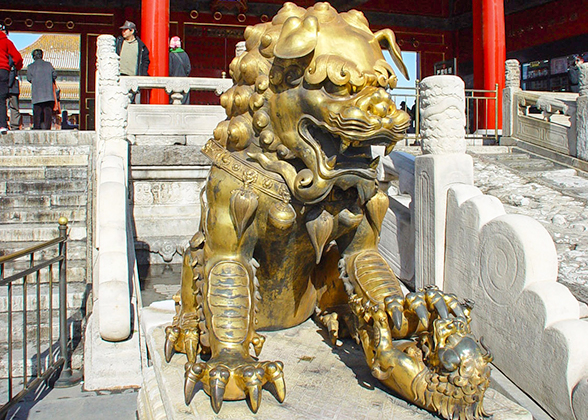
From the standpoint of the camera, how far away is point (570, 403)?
204 centimetres

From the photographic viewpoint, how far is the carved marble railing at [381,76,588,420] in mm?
2127

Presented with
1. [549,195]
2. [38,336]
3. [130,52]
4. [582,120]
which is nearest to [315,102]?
[38,336]

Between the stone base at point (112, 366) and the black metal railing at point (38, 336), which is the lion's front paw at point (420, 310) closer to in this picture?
the black metal railing at point (38, 336)

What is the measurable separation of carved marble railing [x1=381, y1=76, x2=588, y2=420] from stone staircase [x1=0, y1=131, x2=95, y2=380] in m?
2.52

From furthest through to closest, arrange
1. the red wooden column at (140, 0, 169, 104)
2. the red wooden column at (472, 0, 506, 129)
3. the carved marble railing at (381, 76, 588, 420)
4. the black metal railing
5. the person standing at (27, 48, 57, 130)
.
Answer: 1. the red wooden column at (472, 0, 506, 129)
2. the red wooden column at (140, 0, 169, 104)
3. the person standing at (27, 48, 57, 130)
4. the black metal railing
5. the carved marble railing at (381, 76, 588, 420)

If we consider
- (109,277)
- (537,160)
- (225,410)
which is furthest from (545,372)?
(537,160)

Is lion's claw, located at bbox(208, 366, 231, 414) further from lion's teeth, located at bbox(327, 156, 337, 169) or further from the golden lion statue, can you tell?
lion's teeth, located at bbox(327, 156, 337, 169)

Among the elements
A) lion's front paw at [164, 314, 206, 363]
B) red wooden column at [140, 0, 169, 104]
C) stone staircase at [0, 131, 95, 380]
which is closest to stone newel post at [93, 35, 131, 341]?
stone staircase at [0, 131, 95, 380]

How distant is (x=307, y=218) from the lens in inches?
68.3

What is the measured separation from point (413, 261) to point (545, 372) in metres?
1.41

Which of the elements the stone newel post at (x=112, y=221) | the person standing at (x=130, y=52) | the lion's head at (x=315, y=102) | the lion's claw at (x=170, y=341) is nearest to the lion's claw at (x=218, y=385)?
the lion's claw at (x=170, y=341)

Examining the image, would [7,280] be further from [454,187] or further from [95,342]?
[454,187]

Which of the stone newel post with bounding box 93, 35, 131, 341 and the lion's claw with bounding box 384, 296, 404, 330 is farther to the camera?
the stone newel post with bounding box 93, 35, 131, 341

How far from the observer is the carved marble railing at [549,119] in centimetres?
676
